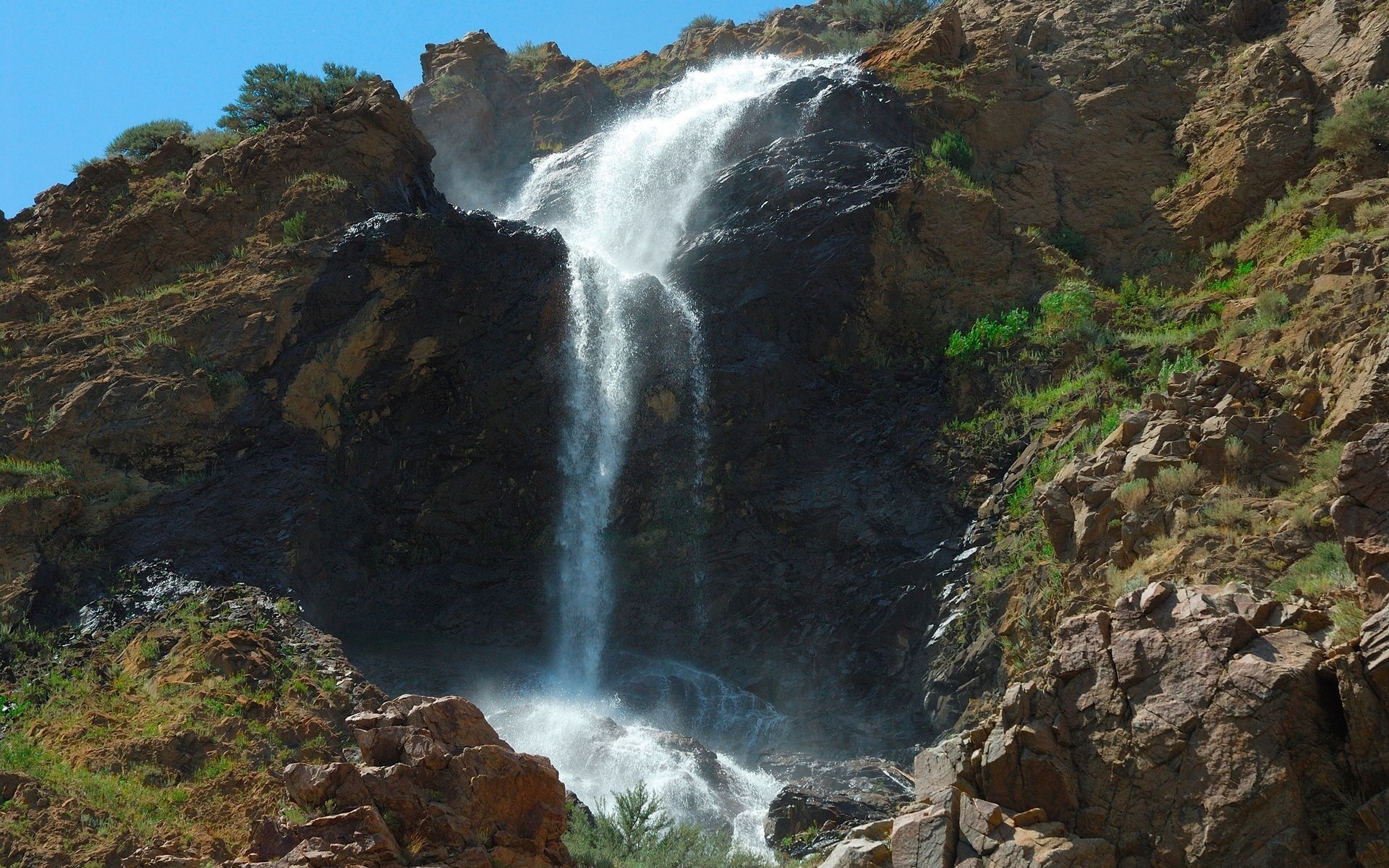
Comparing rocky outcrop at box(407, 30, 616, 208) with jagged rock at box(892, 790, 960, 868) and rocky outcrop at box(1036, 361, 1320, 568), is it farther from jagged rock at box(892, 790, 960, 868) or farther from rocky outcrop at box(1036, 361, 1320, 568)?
jagged rock at box(892, 790, 960, 868)

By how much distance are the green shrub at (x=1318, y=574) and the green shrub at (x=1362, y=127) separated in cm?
1240

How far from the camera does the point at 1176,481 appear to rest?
1284 cm

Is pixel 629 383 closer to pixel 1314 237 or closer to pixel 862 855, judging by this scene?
pixel 1314 237

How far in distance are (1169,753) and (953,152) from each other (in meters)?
18.4

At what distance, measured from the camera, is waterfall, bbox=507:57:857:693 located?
21672 millimetres

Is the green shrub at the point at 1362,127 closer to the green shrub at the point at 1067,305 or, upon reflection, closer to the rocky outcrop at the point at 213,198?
the green shrub at the point at 1067,305

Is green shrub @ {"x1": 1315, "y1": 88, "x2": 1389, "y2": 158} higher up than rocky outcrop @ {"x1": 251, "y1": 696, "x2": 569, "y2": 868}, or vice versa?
green shrub @ {"x1": 1315, "y1": 88, "x2": 1389, "y2": 158}

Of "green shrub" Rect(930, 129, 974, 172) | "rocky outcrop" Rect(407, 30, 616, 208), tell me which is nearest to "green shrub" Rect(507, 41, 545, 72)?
"rocky outcrop" Rect(407, 30, 616, 208)

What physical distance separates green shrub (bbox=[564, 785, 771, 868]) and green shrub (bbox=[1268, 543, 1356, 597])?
21.9 feet

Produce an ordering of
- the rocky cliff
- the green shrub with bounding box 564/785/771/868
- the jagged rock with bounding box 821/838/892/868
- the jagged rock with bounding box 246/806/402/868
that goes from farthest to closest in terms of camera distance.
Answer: the green shrub with bounding box 564/785/771/868 < the rocky cliff < the jagged rock with bounding box 821/838/892/868 < the jagged rock with bounding box 246/806/402/868

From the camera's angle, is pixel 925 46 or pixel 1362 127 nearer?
pixel 1362 127

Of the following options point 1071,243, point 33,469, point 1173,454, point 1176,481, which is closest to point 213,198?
point 33,469

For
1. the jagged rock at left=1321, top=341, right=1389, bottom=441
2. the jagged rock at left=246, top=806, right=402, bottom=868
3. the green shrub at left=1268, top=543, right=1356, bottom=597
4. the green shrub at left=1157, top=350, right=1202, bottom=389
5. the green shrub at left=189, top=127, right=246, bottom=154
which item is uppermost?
the green shrub at left=189, top=127, right=246, bottom=154

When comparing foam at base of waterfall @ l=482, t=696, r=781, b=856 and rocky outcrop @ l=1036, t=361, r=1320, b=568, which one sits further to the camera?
foam at base of waterfall @ l=482, t=696, r=781, b=856
